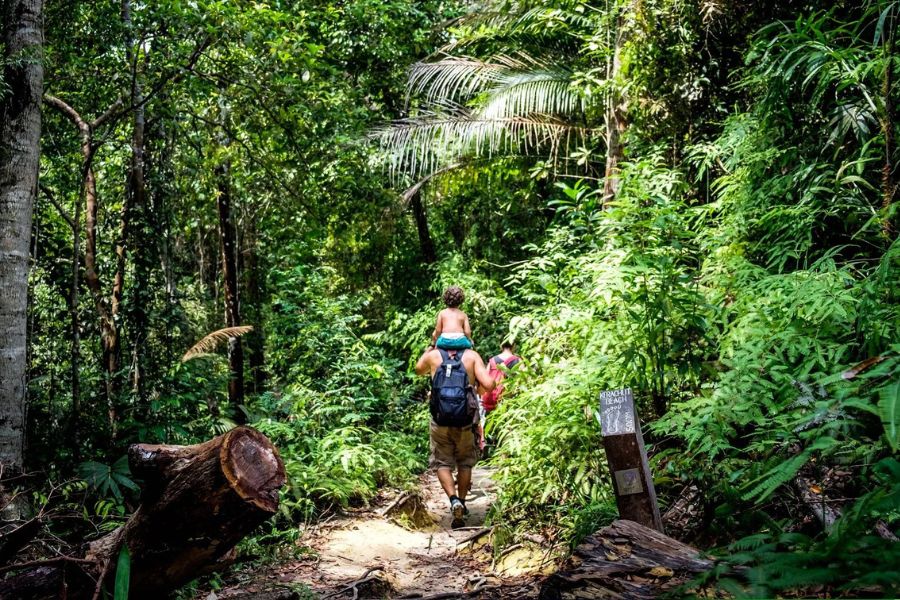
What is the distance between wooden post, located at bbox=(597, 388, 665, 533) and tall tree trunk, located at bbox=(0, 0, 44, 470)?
401cm

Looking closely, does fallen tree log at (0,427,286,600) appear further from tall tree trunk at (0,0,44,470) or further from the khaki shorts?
the khaki shorts

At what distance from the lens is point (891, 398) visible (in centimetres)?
193

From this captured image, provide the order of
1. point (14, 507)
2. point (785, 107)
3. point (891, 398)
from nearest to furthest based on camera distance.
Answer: point (891, 398), point (14, 507), point (785, 107)

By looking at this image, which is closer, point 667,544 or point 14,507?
point 667,544

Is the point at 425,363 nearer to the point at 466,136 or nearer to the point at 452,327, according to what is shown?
the point at 452,327

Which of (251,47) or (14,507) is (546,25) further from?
(14,507)

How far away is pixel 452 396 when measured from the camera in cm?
582

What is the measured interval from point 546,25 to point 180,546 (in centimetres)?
927

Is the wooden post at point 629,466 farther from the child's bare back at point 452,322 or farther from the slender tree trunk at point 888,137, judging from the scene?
the child's bare back at point 452,322

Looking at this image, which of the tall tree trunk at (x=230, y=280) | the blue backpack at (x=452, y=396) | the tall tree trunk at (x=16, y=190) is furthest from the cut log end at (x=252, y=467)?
the tall tree trunk at (x=230, y=280)

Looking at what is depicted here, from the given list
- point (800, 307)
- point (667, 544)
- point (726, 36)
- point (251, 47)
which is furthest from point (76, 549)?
point (726, 36)

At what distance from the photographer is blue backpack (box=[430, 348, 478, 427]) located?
19.1ft

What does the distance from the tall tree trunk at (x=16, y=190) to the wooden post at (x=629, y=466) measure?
401 cm

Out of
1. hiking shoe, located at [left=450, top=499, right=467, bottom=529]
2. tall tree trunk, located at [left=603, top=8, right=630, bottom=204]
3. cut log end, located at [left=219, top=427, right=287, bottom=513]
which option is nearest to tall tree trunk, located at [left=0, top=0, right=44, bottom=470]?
cut log end, located at [left=219, top=427, right=287, bottom=513]
